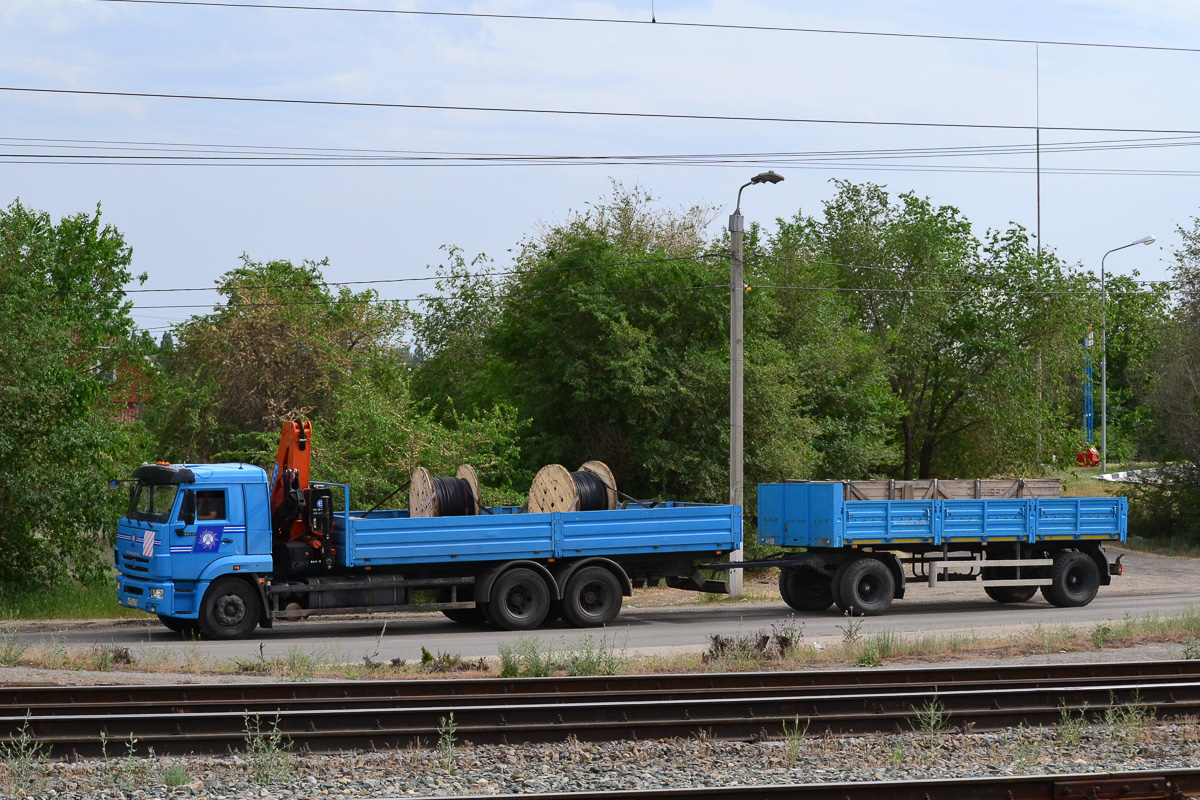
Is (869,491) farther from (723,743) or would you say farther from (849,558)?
(723,743)

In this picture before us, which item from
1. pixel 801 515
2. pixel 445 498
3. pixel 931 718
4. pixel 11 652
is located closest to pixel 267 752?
pixel 931 718

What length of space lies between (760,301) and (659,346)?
2.82 metres

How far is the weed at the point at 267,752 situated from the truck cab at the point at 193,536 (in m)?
7.03

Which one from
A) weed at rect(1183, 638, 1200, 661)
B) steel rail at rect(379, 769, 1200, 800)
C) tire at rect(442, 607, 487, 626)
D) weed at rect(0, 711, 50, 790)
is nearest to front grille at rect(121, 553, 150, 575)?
tire at rect(442, 607, 487, 626)

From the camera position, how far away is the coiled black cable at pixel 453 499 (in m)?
18.6

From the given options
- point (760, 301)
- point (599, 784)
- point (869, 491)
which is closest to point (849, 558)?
point (869, 491)

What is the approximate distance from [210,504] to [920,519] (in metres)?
11.5

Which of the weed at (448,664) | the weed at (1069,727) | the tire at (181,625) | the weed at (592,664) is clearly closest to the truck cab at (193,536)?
the tire at (181,625)

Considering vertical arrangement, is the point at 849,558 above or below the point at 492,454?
below

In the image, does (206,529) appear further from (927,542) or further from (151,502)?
(927,542)

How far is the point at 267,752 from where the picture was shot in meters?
9.12

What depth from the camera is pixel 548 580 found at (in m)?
18.2

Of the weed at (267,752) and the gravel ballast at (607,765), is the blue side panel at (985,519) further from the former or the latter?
the weed at (267,752)

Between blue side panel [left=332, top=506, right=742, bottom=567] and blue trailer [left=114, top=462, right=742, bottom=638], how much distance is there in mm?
20
